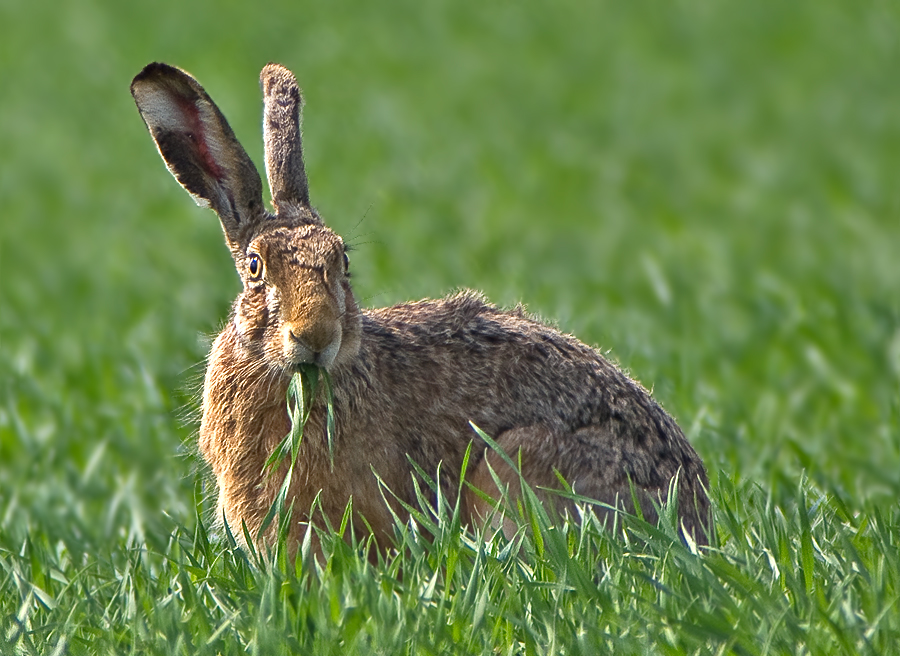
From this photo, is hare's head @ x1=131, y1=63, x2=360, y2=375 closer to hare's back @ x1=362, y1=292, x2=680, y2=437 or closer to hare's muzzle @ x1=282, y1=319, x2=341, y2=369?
hare's muzzle @ x1=282, y1=319, x2=341, y2=369

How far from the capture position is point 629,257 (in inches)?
376

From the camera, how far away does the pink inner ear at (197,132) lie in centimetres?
483

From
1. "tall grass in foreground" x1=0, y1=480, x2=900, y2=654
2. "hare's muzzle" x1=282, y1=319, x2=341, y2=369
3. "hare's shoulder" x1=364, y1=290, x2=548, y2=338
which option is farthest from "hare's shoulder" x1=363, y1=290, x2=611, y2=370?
"tall grass in foreground" x1=0, y1=480, x2=900, y2=654

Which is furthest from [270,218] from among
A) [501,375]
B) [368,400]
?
[501,375]

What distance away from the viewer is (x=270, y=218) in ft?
15.6

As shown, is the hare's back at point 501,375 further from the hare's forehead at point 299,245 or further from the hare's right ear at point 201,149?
the hare's right ear at point 201,149

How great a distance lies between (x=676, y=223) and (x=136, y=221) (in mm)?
3875

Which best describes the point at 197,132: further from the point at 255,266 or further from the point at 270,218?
the point at 255,266

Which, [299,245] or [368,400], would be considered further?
[368,400]

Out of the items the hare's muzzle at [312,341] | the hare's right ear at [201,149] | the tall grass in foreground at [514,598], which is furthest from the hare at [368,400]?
the tall grass in foreground at [514,598]

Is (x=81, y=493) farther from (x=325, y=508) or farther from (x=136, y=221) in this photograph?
(x=136, y=221)

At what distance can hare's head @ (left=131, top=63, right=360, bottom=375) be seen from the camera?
4270 millimetres

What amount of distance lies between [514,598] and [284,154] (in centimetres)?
190

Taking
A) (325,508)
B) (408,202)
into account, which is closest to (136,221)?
(408,202)
